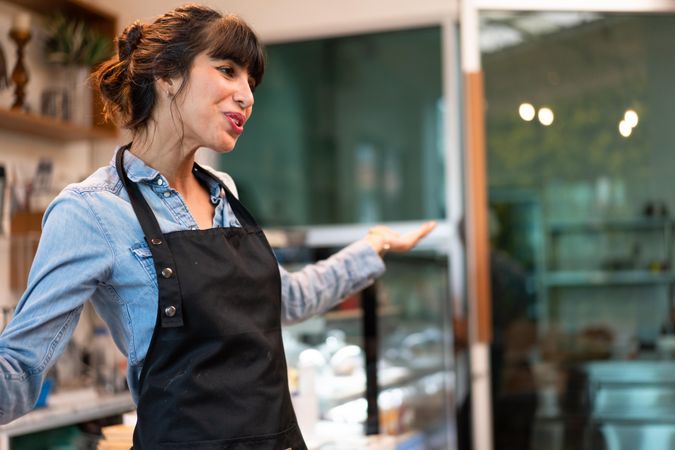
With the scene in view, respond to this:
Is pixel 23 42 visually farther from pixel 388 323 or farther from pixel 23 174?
pixel 388 323

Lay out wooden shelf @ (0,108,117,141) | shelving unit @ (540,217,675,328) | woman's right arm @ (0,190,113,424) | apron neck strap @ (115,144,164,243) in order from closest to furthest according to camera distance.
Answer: woman's right arm @ (0,190,113,424), apron neck strap @ (115,144,164,243), wooden shelf @ (0,108,117,141), shelving unit @ (540,217,675,328)

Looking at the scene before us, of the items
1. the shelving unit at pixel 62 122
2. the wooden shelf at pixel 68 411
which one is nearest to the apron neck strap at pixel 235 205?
the wooden shelf at pixel 68 411

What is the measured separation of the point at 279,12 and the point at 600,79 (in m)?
1.45

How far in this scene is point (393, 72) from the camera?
4059 mm

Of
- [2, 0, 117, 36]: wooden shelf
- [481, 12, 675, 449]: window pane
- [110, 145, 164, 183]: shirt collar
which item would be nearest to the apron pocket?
[110, 145, 164, 183]: shirt collar

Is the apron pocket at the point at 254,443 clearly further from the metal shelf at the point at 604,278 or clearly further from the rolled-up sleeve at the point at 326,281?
the metal shelf at the point at 604,278

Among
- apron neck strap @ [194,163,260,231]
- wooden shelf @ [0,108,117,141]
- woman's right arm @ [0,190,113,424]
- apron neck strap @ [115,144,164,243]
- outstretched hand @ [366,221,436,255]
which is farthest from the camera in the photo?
wooden shelf @ [0,108,117,141]

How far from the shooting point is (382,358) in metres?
3.19

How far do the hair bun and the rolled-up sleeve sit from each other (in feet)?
1.64

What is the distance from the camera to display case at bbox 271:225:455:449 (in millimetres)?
2633

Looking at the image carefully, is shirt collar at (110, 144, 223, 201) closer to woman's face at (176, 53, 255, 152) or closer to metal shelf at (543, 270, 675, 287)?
woman's face at (176, 53, 255, 152)

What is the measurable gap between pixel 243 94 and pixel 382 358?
198 centimetres

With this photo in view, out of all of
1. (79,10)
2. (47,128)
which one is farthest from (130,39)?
(79,10)

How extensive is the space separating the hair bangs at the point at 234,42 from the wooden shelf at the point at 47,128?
205 centimetres
